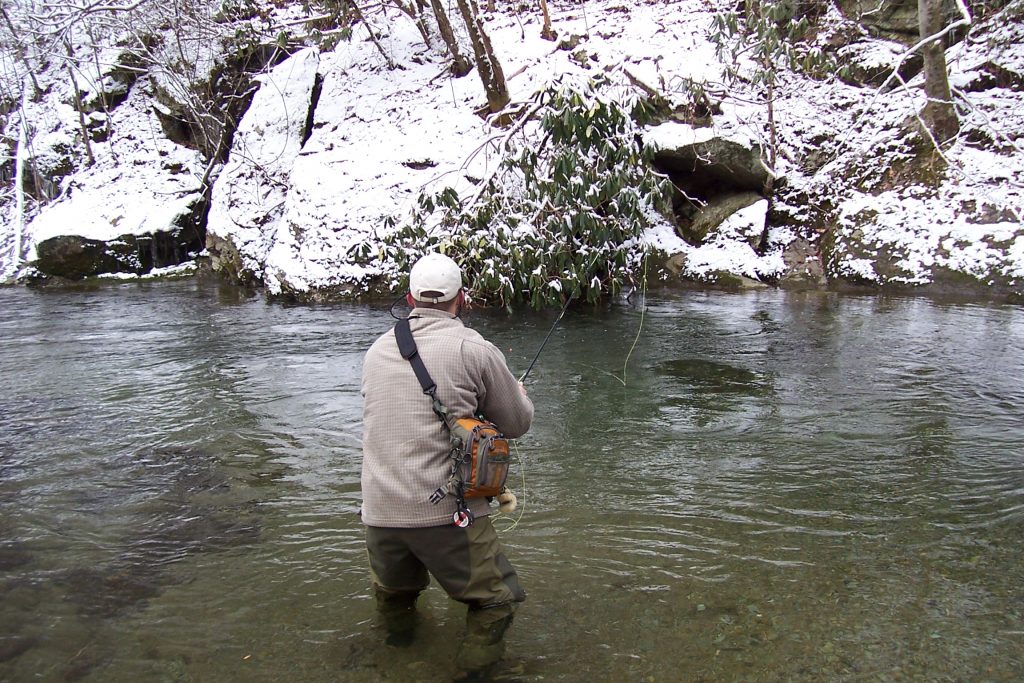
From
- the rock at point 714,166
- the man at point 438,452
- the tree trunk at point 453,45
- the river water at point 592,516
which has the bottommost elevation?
the river water at point 592,516

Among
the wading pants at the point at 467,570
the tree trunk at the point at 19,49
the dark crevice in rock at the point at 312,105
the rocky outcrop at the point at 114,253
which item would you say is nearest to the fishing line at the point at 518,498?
the wading pants at the point at 467,570

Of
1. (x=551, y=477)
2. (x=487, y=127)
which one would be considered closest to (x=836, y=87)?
(x=487, y=127)

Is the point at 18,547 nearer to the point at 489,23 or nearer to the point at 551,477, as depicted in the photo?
the point at 551,477

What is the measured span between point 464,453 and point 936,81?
13644 millimetres

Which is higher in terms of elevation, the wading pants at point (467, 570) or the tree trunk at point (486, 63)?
the tree trunk at point (486, 63)

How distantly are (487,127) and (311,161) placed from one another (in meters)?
3.45

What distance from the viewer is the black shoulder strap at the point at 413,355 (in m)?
2.95

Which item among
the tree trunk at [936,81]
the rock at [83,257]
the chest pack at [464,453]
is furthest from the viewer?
the rock at [83,257]

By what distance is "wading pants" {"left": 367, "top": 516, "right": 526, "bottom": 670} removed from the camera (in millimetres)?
2986

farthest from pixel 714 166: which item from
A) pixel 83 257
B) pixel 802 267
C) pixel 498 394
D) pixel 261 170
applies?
pixel 83 257

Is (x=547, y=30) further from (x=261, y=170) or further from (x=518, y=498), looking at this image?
(x=518, y=498)

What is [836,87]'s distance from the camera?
51.3 ft

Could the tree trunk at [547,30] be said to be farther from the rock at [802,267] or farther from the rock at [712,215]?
the rock at [802,267]

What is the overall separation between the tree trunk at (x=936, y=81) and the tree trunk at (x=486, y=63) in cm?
722
